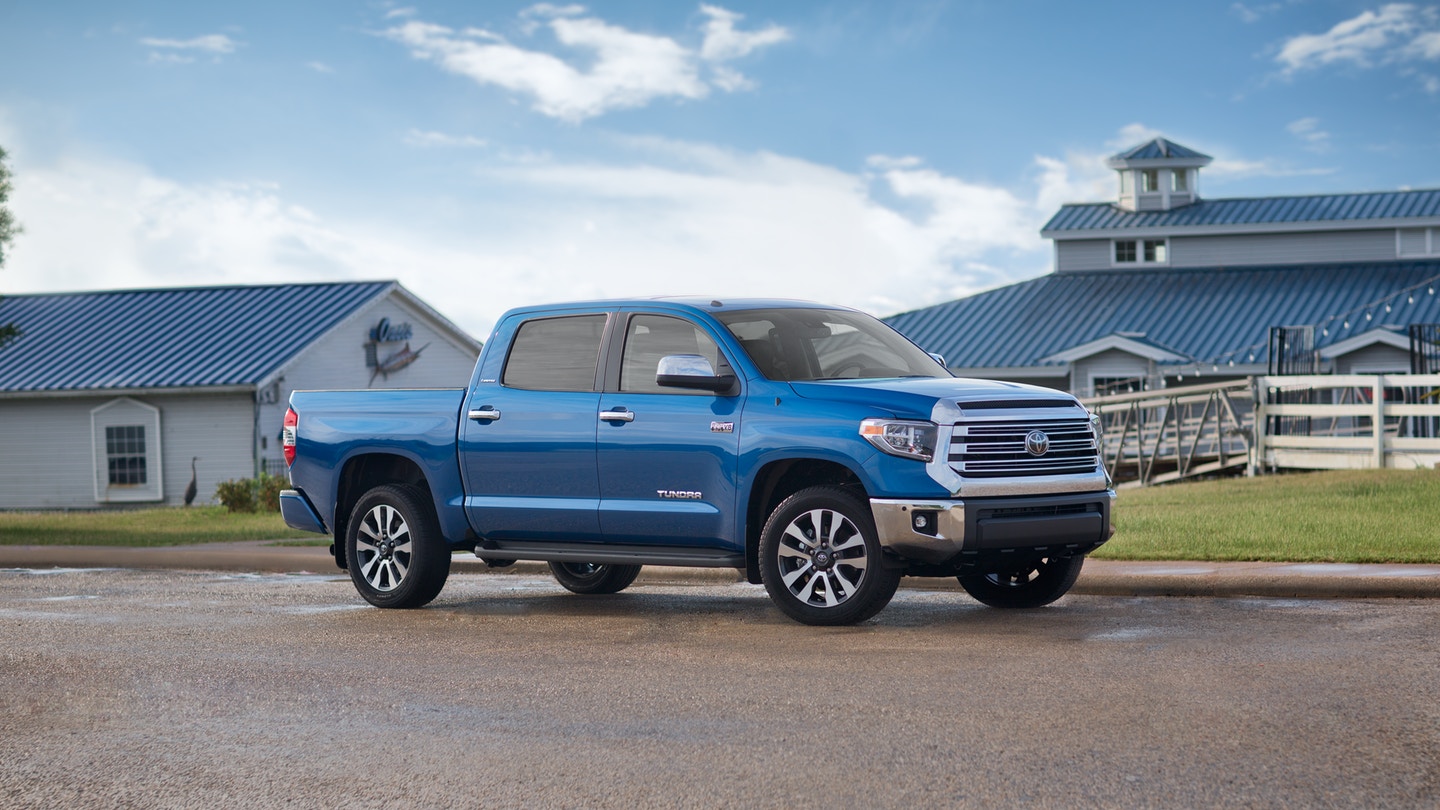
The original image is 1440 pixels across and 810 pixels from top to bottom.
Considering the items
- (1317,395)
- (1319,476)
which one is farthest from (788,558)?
(1317,395)

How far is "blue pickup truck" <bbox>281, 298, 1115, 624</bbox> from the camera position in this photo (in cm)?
902

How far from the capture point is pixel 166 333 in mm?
36625

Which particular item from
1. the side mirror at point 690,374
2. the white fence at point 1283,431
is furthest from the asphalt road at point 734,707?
the white fence at point 1283,431

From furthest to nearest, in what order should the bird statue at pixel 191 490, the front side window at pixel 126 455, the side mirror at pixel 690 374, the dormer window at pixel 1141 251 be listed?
the dormer window at pixel 1141 251, the front side window at pixel 126 455, the bird statue at pixel 191 490, the side mirror at pixel 690 374

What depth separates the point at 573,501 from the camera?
10219mm

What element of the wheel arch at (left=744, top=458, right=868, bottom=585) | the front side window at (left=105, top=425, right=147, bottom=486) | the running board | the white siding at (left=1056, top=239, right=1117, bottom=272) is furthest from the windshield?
the white siding at (left=1056, top=239, right=1117, bottom=272)

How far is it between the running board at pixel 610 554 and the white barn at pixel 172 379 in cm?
2167

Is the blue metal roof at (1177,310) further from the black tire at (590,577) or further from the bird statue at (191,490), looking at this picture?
the black tire at (590,577)

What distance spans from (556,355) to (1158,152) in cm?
3654

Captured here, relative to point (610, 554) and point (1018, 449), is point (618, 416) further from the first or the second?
point (1018, 449)

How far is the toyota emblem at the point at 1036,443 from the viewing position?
9211 millimetres

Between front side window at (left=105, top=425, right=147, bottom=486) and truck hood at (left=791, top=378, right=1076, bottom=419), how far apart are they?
94.5ft

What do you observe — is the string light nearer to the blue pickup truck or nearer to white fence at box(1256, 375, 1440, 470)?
white fence at box(1256, 375, 1440, 470)

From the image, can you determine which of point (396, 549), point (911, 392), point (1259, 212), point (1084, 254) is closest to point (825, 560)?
point (911, 392)
